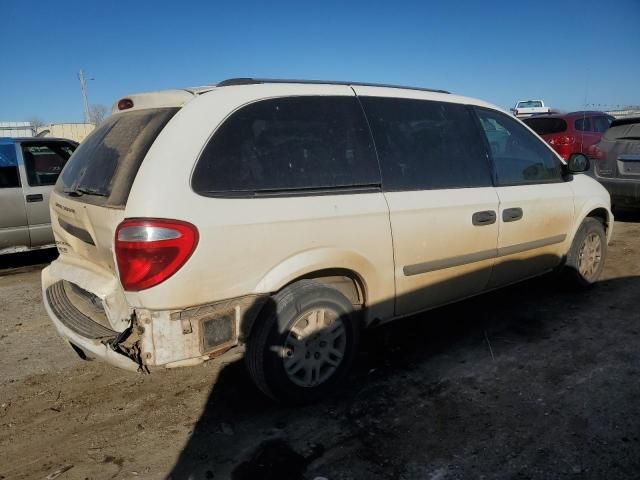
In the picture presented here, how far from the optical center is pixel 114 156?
2.70 m

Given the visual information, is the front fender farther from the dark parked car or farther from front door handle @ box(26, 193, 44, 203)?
front door handle @ box(26, 193, 44, 203)

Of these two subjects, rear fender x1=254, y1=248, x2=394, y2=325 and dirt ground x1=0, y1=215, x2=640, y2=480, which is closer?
dirt ground x1=0, y1=215, x2=640, y2=480

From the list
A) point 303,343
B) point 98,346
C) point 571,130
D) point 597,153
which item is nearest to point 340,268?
point 303,343

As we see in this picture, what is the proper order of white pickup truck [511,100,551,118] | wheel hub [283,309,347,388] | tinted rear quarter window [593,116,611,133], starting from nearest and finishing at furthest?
1. wheel hub [283,309,347,388]
2. tinted rear quarter window [593,116,611,133]
3. white pickup truck [511,100,551,118]

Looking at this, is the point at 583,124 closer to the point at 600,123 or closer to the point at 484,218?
the point at 600,123

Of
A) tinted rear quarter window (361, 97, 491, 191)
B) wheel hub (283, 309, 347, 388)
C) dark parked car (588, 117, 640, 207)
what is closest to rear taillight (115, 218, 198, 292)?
wheel hub (283, 309, 347, 388)

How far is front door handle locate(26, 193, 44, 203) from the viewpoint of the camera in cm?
600

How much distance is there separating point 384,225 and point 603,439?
1606 millimetres

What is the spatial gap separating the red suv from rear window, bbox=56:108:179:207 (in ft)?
32.5

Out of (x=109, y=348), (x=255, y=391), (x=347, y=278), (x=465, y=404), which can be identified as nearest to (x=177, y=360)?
(x=109, y=348)

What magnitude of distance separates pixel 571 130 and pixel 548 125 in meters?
0.65

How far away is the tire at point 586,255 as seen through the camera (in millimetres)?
4375

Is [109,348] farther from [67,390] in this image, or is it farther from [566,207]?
[566,207]

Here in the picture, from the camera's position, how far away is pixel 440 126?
3434 mm
